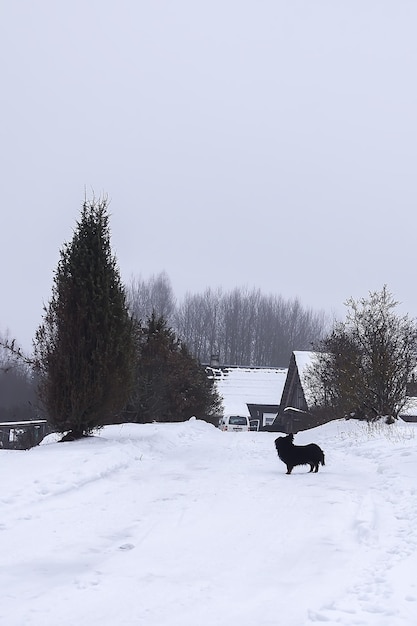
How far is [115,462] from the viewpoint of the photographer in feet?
37.3

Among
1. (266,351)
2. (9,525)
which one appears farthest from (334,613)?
(266,351)

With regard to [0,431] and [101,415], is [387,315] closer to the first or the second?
[101,415]

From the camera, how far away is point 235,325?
92.2 metres

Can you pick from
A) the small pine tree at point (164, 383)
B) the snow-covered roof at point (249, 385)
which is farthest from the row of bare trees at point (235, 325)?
the small pine tree at point (164, 383)

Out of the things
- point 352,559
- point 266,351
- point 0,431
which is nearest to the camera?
point 352,559

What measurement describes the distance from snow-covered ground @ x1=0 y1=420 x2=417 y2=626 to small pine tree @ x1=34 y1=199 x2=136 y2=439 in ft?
9.09

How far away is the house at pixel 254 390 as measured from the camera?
57650 mm

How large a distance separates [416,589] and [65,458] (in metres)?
7.58

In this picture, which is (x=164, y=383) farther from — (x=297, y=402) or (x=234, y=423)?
(x=297, y=402)

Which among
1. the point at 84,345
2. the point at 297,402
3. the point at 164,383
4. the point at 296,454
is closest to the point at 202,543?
the point at 296,454

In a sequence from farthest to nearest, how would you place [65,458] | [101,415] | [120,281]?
[120,281] < [101,415] < [65,458]

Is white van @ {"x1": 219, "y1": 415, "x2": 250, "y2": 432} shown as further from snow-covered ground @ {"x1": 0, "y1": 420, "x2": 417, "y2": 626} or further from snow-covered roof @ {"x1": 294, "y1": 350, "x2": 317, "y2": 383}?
snow-covered ground @ {"x1": 0, "y1": 420, "x2": 417, "y2": 626}

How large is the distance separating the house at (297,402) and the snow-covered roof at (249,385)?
3.49 metres

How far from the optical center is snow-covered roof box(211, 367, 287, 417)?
5775 cm
